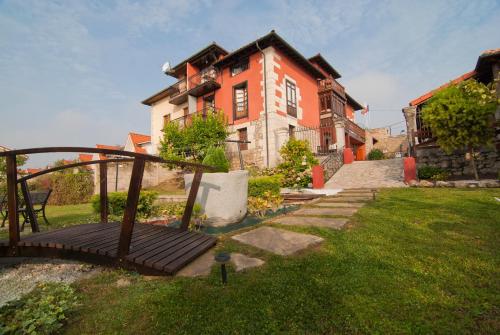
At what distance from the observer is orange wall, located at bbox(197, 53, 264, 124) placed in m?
14.6

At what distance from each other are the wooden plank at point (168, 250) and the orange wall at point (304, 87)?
12390 mm

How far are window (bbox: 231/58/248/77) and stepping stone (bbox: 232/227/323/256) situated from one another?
1432 centimetres

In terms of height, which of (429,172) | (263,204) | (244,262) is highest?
(429,172)

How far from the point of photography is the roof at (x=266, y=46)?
13656mm

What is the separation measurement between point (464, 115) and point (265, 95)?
9.52m

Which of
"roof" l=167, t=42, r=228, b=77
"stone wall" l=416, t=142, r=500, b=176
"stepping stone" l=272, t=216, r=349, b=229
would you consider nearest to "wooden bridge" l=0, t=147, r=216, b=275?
"stepping stone" l=272, t=216, r=349, b=229

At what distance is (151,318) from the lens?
1.63 metres

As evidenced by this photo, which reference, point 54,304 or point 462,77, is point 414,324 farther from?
point 462,77

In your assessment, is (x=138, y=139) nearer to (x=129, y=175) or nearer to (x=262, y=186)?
(x=129, y=175)

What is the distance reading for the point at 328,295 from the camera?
1.79m

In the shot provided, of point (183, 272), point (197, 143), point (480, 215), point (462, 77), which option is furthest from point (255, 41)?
point (183, 272)

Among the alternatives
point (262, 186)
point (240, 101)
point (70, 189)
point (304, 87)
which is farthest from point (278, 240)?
point (304, 87)

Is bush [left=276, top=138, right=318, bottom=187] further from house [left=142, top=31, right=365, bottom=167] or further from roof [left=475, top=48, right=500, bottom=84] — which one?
roof [left=475, top=48, right=500, bottom=84]

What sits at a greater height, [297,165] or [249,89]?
[249,89]
